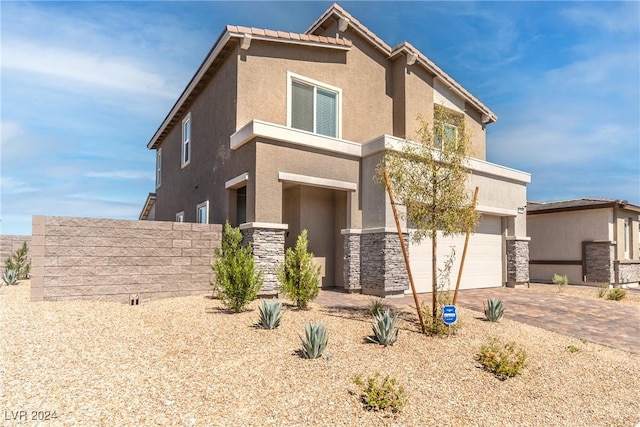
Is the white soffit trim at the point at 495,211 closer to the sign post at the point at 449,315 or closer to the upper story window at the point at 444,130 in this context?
the upper story window at the point at 444,130

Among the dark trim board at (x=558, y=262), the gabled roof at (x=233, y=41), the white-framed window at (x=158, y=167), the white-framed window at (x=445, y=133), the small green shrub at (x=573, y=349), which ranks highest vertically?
the gabled roof at (x=233, y=41)

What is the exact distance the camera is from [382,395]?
511 centimetres

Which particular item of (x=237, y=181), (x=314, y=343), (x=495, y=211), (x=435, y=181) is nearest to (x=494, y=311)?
(x=435, y=181)

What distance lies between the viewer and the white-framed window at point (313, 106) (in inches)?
542

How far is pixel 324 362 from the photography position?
6.18 meters

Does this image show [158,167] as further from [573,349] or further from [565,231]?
[565,231]

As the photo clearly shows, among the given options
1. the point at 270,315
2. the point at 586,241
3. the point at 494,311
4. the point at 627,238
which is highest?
the point at 627,238

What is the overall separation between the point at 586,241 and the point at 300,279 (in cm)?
1818

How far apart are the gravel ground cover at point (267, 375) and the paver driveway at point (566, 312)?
977 millimetres

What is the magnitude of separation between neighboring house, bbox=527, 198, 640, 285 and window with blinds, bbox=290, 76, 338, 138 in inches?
557

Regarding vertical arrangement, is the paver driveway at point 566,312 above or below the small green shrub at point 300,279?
below

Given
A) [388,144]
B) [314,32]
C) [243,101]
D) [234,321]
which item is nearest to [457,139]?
[388,144]

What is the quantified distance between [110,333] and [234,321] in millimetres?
2317

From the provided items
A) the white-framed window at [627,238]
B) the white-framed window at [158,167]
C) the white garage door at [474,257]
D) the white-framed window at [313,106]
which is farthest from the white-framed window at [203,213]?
the white-framed window at [627,238]
